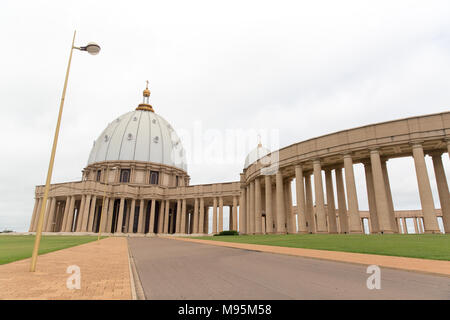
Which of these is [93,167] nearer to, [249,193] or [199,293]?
[249,193]

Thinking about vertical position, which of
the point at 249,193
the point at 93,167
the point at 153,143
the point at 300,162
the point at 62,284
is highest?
the point at 153,143

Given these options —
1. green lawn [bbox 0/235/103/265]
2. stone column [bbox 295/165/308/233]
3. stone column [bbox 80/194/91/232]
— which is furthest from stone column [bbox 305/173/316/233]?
stone column [bbox 80/194/91/232]

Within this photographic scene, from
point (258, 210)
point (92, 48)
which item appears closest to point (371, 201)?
point (258, 210)

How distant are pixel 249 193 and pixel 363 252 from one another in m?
34.2

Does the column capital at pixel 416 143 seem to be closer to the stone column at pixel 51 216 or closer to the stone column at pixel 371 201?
the stone column at pixel 371 201

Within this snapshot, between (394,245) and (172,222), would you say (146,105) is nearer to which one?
(172,222)

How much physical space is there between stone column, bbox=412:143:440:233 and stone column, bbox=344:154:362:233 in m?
5.81

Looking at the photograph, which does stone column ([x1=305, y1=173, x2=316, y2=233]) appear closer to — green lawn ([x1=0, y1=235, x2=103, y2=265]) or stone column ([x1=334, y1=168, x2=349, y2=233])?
stone column ([x1=334, y1=168, x2=349, y2=233])

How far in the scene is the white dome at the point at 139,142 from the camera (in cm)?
7581

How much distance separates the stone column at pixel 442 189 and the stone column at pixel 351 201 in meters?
9.06

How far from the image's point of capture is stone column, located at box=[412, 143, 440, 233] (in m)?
23.8

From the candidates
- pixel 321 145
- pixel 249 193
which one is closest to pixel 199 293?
pixel 321 145
